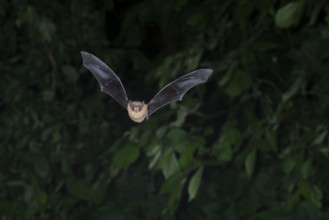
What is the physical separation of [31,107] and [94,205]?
36 cm

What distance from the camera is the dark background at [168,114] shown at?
4.90ft

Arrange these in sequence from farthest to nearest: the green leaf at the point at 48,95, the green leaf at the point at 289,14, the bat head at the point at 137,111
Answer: the green leaf at the point at 48,95 < the green leaf at the point at 289,14 < the bat head at the point at 137,111

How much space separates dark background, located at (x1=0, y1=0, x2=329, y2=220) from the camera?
1494 mm

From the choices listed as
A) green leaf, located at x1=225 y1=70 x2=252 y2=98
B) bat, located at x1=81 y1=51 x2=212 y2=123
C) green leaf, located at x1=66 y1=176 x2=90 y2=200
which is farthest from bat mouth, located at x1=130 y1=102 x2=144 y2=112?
green leaf, located at x1=66 y1=176 x2=90 y2=200

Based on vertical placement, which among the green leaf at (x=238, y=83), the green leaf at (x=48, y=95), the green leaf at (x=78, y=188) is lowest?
the green leaf at (x=78, y=188)

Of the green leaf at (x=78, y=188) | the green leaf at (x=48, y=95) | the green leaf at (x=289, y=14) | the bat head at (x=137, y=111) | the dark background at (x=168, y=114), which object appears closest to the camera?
the bat head at (x=137, y=111)

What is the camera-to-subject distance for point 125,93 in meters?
0.35

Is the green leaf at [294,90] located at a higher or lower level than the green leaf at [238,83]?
lower

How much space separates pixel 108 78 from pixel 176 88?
4 cm

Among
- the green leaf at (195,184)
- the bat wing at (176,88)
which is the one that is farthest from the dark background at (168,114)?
the bat wing at (176,88)

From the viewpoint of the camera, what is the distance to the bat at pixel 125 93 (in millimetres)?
341

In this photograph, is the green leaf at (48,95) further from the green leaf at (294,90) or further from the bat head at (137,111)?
the bat head at (137,111)

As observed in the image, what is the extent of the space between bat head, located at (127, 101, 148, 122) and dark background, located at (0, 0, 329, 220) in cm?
107

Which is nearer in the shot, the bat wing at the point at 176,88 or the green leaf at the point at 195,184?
the bat wing at the point at 176,88
